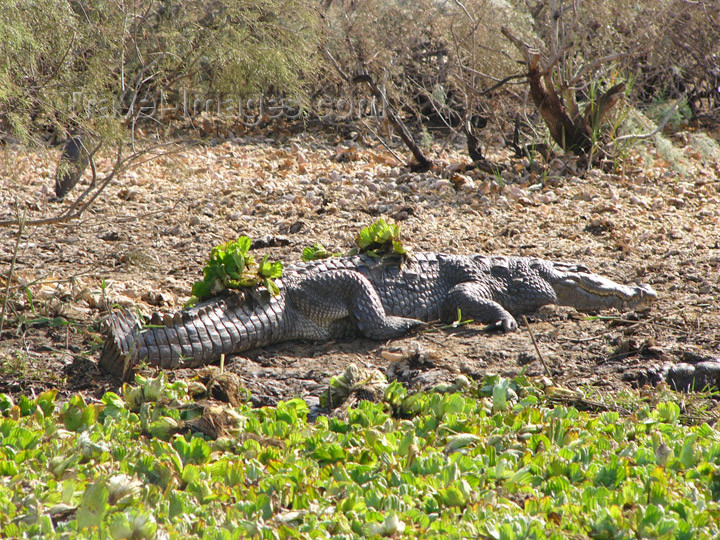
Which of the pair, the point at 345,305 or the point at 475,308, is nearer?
the point at 345,305

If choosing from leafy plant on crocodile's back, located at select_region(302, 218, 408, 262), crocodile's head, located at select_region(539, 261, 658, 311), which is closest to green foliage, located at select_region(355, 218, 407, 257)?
leafy plant on crocodile's back, located at select_region(302, 218, 408, 262)

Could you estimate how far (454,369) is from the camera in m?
3.78

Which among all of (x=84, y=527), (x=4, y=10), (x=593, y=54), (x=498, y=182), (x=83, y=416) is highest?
(x=593, y=54)

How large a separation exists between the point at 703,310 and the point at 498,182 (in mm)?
3369

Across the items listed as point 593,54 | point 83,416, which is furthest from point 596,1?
point 83,416

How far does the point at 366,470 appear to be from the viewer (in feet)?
8.41

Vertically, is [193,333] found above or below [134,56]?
below

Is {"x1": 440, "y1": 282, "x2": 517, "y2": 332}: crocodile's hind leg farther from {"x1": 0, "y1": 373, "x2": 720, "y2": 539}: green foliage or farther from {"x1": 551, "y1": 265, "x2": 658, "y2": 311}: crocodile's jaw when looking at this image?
{"x1": 0, "y1": 373, "x2": 720, "y2": 539}: green foliage

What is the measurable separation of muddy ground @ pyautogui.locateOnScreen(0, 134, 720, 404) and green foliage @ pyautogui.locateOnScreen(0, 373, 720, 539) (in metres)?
0.49

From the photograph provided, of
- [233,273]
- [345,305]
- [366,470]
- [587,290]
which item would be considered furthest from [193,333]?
[587,290]

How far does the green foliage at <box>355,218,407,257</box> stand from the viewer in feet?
16.0

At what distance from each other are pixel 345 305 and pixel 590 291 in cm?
178

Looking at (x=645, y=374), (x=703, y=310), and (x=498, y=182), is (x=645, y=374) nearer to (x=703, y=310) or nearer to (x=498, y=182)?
(x=703, y=310)

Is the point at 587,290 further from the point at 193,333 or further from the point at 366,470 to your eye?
the point at 366,470
